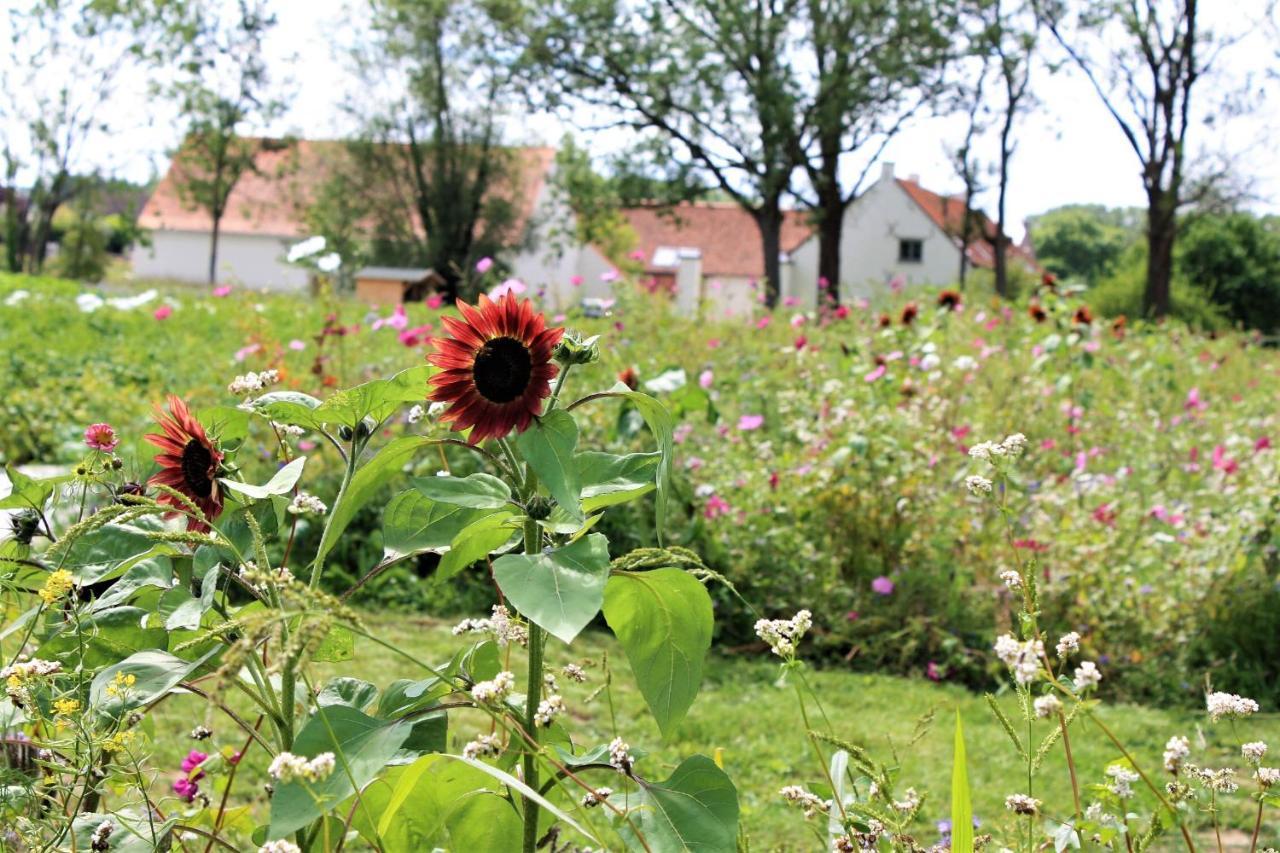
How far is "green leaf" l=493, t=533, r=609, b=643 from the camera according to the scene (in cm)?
83

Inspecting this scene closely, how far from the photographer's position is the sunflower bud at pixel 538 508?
3.32 ft

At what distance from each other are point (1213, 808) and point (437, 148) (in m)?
33.8

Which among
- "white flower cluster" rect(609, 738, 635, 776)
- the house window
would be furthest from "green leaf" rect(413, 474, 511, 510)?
the house window

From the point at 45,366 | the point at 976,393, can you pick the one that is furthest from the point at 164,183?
the point at 976,393

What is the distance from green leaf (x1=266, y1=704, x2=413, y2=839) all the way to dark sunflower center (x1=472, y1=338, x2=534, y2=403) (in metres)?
0.28

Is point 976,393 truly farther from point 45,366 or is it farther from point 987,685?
point 45,366

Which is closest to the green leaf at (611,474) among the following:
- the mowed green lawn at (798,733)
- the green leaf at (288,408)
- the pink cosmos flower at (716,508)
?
the green leaf at (288,408)

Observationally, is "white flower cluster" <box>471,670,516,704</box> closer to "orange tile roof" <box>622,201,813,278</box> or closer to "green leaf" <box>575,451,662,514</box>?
"green leaf" <box>575,451,662,514</box>

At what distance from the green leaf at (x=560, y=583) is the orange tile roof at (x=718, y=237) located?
42981mm

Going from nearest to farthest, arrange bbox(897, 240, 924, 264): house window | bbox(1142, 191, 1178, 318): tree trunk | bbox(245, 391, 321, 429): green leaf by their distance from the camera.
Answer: bbox(245, 391, 321, 429): green leaf < bbox(1142, 191, 1178, 318): tree trunk < bbox(897, 240, 924, 264): house window

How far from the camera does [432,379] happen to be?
1.05m

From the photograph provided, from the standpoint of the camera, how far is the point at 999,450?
119cm

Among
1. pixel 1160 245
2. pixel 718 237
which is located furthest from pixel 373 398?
pixel 718 237

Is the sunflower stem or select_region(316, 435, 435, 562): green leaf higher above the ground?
select_region(316, 435, 435, 562): green leaf
